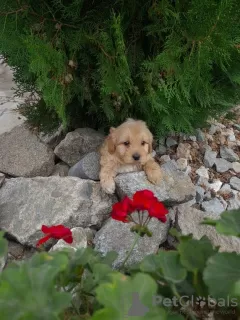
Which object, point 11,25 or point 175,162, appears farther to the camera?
point 175,162

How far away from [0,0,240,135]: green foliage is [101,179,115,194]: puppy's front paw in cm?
52

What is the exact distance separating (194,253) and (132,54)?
2198 mm

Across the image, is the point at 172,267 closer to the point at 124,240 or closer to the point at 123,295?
the point at 123,295

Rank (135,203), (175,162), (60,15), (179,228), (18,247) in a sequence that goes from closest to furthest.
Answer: (135,203) < (179,228) < (18,247) < (60,15) < (175,162)

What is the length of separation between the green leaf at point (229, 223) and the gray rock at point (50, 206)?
1757mm

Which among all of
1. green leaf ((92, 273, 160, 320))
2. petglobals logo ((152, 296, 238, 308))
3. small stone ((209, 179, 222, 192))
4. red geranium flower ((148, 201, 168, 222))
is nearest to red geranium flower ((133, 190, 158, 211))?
red geranium flower ((148, 201, 168, 222))

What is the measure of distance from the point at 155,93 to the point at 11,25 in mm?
1135

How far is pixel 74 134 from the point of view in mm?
3391

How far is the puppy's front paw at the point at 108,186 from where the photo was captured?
Answer: 2.78 metres

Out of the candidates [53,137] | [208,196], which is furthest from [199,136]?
[53,137]

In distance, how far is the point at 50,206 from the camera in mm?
2844

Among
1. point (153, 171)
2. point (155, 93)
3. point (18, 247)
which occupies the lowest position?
point (18, 247)

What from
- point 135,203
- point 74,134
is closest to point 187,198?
point 74,134

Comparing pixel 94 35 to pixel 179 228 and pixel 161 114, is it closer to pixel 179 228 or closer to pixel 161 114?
pixel 161 114
